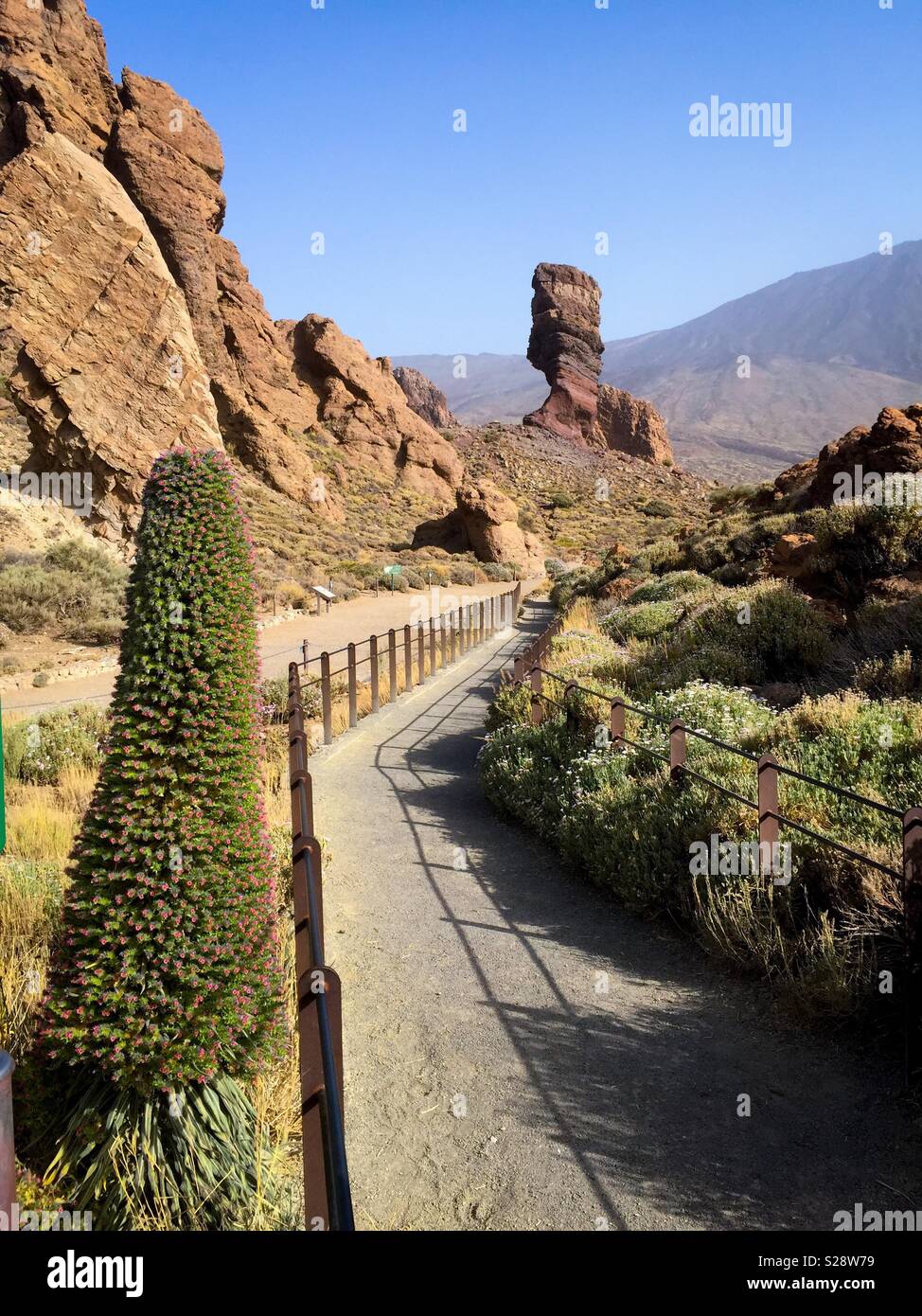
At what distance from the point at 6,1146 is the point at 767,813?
4.51 metres

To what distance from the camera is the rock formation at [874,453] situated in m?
14.4

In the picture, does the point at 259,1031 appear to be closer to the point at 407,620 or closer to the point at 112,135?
the point at 407,620

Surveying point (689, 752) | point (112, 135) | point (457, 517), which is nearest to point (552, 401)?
point (457, 517)

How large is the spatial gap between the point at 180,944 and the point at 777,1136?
2607 mm

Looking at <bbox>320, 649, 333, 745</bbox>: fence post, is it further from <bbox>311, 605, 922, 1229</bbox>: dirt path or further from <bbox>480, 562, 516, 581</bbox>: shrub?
<bbox>480, 562, 516, 581</bbox>: shrub

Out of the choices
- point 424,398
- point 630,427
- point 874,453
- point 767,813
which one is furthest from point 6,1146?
point 424,398

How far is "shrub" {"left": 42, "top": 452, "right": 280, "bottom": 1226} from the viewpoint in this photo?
307 centimetres

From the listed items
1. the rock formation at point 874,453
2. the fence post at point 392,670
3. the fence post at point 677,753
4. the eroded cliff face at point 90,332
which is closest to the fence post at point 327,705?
the fence post at point 392,670

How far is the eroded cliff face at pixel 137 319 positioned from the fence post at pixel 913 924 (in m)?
22.2

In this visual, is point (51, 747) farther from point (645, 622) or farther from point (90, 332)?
point (90, 332)

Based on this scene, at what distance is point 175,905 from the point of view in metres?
3.24

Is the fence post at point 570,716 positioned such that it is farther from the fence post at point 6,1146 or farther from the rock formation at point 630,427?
the rock formation at point 630,427

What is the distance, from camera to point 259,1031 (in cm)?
340

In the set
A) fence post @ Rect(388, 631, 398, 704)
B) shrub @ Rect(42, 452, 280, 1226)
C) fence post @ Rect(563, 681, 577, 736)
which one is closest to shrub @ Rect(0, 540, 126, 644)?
fence post @ Rect(388, 631, 398, 704)
